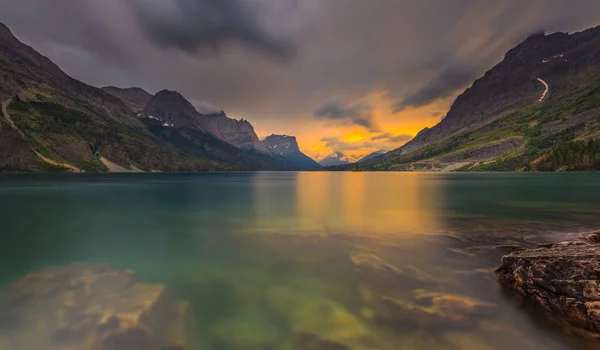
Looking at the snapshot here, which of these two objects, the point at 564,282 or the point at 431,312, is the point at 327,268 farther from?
the point at 564,282

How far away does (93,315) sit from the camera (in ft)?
41.1

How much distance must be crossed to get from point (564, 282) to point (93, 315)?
2104 cm

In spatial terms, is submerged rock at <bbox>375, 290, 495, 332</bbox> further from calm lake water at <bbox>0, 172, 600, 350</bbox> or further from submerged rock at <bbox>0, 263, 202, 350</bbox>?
submerged rock at <bbox>0, 263, 202, 350</bbox>

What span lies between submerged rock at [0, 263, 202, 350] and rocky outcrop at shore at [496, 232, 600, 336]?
15214 mm

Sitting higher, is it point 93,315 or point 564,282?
point 564,282

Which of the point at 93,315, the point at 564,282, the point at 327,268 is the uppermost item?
the point at 564,282

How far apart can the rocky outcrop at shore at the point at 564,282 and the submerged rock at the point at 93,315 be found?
15.2 meters

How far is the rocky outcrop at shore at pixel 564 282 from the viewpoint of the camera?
431 inches

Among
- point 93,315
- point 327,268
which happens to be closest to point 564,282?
point 327,268

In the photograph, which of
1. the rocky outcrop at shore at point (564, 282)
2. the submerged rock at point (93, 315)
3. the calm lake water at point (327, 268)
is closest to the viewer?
the submerged rock at point (93, 315)

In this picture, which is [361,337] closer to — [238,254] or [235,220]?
[238,254]

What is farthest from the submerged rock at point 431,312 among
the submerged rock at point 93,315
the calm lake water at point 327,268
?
the submerged rock at point 93,315

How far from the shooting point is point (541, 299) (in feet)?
42.0

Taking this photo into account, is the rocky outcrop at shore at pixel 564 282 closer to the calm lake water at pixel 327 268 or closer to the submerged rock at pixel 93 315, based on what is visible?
the calm lake water at pixel 327 268
